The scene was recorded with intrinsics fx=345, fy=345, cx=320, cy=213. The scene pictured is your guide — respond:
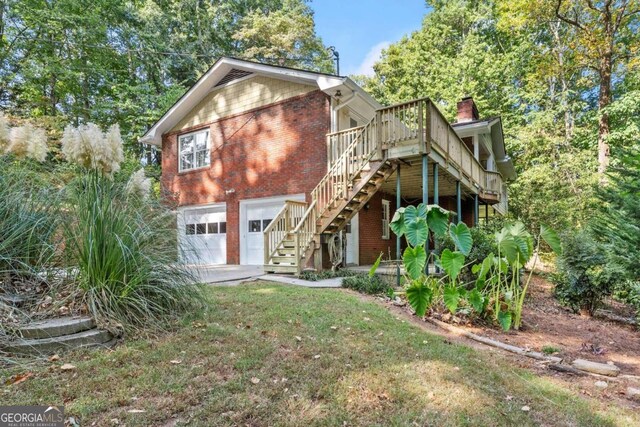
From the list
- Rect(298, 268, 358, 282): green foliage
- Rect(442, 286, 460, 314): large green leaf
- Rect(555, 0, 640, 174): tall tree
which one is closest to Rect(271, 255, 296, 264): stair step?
Rect(298, 268, 358, 282): green foliage

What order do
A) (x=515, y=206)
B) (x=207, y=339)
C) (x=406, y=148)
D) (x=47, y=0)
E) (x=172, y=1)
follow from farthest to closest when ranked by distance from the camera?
Result: 1. (x=172, y=1)
2. (x=515, y=206)
3. (x=47, y=0)
4. (x=406, y=148)
5. (x=207, y=339)

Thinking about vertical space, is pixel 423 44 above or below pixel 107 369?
above

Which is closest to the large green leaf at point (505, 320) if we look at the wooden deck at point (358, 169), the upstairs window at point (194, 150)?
the wooden deck at point (358, 169)

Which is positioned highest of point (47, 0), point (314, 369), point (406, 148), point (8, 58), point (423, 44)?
point (423, 44)

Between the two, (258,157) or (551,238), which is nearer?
(551,238)

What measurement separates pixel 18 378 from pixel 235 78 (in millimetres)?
11475

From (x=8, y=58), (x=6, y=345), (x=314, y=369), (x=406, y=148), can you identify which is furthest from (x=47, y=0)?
(x=314, y=369)

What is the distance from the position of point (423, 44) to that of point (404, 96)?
14.7 ft

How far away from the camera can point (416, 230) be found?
5.45m

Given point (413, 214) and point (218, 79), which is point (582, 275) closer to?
point (413, 214)

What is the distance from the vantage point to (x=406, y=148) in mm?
7578

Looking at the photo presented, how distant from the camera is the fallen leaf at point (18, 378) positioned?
94.3 inches

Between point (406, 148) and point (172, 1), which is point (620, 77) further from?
point (172, 1)

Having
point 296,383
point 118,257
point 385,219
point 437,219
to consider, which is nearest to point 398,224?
point 437,219
